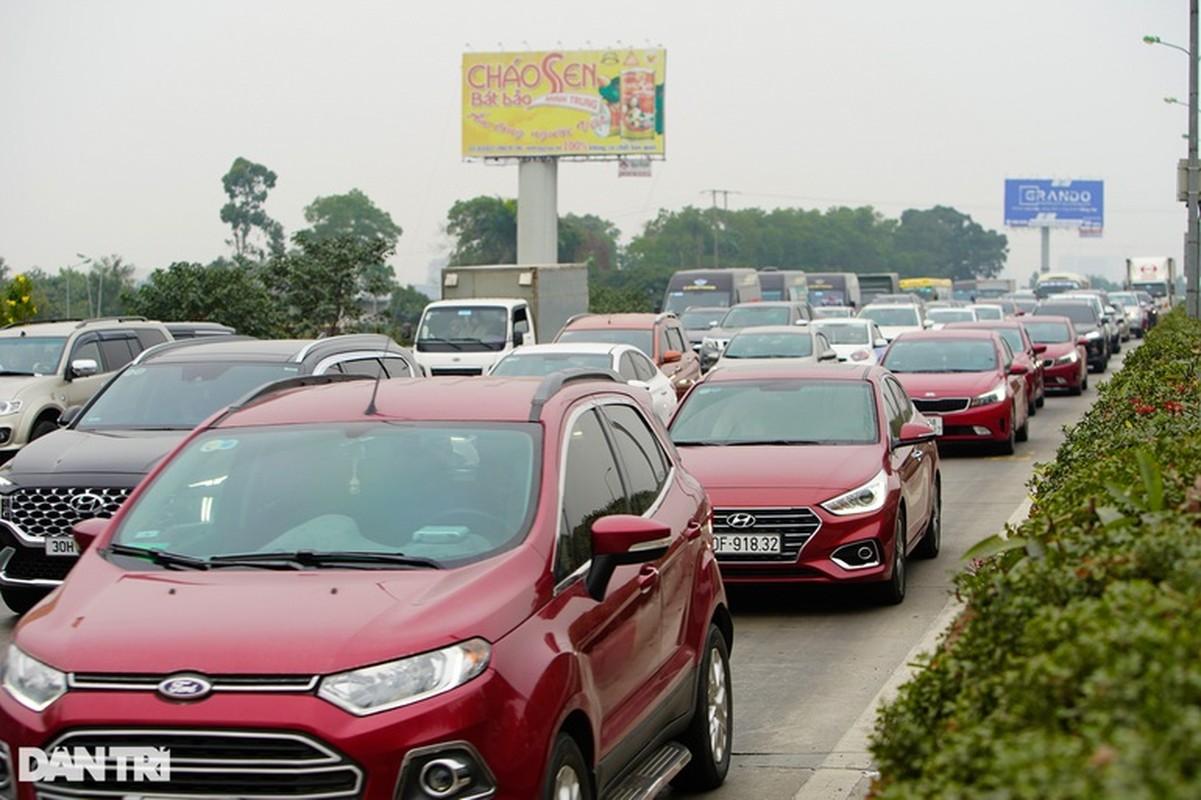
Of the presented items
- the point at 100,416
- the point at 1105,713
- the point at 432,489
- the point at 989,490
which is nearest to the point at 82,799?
the point at 432,489

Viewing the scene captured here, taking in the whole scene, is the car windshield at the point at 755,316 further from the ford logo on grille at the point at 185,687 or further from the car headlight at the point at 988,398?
the ford logo on grille at the point at 185,687

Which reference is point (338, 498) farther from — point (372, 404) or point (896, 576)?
point (896, 576)

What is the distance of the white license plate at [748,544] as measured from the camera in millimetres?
11016

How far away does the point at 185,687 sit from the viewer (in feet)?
15.5

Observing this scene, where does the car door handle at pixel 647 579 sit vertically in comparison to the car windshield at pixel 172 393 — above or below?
below

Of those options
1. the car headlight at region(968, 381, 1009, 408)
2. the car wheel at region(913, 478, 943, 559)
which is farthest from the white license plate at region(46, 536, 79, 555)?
the car headlight at region(968, 381, 1009, 408)

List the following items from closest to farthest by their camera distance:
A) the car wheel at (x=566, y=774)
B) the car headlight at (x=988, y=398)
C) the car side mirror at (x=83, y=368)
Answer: the car wheel at (x=566, y=774)
the car side mirror at (x=83, y=368)
the car headlight at (x=988, y=398)

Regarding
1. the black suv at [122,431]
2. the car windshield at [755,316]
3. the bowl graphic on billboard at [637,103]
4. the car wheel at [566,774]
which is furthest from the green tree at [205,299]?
the bowl graphic on billboard at [637,103]

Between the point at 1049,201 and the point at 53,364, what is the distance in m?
109

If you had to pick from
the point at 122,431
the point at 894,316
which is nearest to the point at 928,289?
the point at 894,316

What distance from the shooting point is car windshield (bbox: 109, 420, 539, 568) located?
5723 millimetres

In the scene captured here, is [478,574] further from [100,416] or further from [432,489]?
[100,416]

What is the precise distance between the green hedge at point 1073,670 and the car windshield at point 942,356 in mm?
17000

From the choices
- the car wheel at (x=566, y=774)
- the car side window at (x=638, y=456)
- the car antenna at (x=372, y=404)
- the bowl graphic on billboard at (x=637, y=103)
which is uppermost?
the bowl graphic on billboard at (x=637, y=103)
